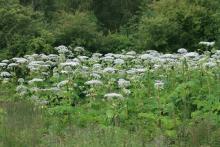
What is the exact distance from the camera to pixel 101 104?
8.94 meters

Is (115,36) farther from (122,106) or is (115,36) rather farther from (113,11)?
(122,106)

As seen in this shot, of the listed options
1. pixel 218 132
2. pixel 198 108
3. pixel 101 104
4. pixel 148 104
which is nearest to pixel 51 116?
pixel 101 104

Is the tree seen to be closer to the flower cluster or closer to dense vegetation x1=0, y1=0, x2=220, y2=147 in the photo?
dense vegetation x1=0, y1=0, x2=220, y2=147

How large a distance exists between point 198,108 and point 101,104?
5.52ft

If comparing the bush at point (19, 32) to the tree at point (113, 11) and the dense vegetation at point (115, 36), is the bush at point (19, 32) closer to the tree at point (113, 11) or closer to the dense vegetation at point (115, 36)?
the dense vegetation at point (115, 36)

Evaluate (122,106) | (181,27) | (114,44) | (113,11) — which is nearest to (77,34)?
(114,44)

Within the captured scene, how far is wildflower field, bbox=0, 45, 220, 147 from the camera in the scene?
6.30 meters

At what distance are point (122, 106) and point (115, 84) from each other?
1.60m

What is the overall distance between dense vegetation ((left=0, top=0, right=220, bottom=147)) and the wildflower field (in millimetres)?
15

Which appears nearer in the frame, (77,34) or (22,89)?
(22,89)

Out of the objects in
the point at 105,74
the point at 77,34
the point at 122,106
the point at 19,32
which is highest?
the point at 122,106

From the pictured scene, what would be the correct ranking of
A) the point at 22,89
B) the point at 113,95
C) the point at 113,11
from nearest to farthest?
1. the point at 113,95
2. the point at 22,89
3. the point at 113,11

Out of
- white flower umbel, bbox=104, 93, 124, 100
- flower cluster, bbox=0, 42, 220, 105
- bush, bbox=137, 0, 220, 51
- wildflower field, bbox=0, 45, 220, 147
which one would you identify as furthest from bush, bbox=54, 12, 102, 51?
white flower umbel, bbox=104, 93, 124, 100

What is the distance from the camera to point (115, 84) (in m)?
9.98
